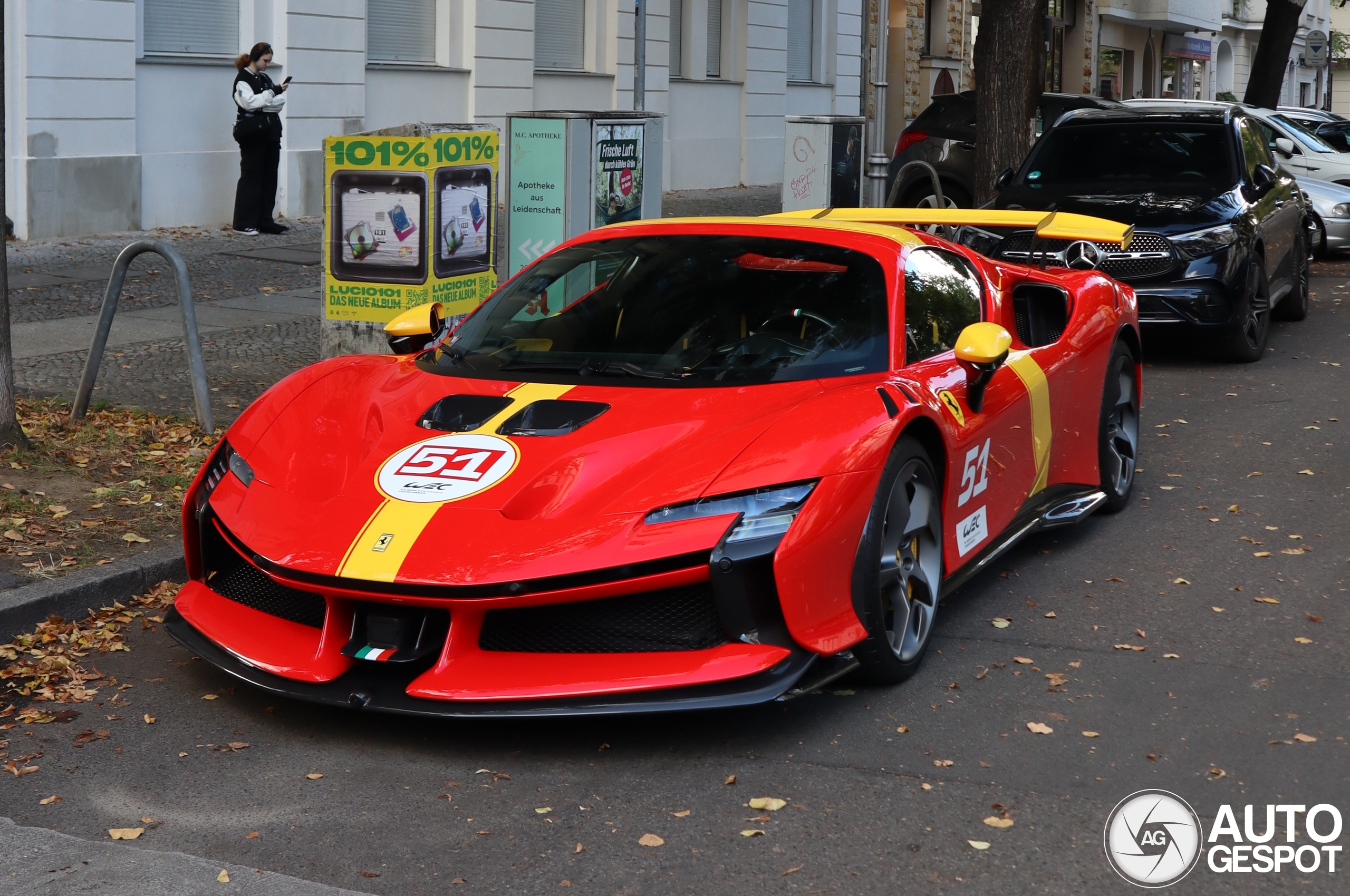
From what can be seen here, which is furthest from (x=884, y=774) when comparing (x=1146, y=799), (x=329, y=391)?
(x=329, y=391)

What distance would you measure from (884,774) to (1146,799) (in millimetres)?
630

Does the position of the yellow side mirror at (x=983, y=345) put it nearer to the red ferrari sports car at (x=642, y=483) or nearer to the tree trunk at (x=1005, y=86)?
the red ferrari sports car at (x=642, y=483)

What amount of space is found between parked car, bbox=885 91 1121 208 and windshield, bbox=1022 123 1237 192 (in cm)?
436

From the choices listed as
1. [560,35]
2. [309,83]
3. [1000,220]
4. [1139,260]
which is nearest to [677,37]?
[560,35]

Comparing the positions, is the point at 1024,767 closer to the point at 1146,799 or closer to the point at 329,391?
the point at 1146,799

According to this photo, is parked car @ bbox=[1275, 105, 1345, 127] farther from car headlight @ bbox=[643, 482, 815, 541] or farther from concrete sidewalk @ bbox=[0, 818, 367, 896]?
concrete sidewalk @ bbox=[0, 818, 367, 896]

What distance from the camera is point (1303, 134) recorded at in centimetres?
1988

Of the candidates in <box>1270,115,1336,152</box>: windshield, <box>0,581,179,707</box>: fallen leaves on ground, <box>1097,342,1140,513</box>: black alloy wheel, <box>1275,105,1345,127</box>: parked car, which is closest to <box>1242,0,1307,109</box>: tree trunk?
<box>1275,105,1345,127</box>: parked car

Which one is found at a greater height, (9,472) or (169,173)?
(169,173)

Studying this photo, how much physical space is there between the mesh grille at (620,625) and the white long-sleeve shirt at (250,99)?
42.4ft

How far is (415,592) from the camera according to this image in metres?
4.02

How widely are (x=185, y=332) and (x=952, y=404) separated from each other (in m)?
4.09

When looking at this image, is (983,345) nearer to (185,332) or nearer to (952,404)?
(952,404)

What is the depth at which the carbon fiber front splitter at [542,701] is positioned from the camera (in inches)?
156
